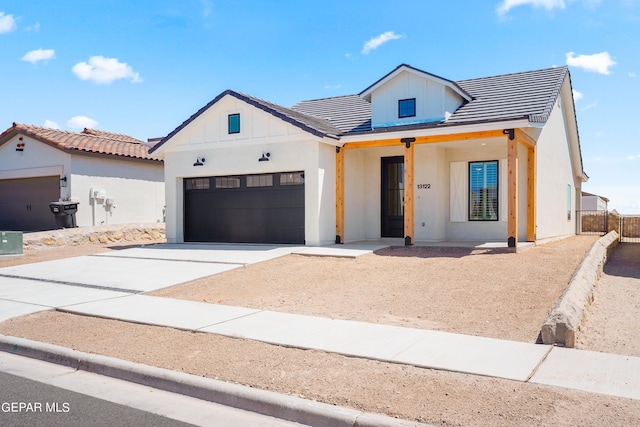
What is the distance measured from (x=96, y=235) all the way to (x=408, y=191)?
41.1 ft

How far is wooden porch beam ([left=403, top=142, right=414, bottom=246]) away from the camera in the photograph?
1488 cm

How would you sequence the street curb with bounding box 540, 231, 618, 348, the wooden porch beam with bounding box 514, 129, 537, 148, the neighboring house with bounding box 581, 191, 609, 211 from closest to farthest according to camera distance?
the street curb with bounding box 540, 231, 618, 348, the wooden porch beam with bounding box 514, 129, 537, 148, the neighboring house with bounding box 581, 191, 609, 211

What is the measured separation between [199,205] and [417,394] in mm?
14629

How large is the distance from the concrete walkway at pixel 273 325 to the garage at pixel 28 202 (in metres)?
9.45

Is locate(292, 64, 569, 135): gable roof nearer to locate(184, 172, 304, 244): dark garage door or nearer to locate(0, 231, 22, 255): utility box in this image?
locate(184, 172, 304, 244): dark garage door

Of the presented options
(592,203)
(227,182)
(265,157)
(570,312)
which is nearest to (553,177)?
(265,157)

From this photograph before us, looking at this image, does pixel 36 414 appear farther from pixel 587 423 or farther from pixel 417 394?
pixel 587 423

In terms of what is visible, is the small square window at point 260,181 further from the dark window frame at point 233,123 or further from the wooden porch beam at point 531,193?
the wooden porch beam at point 531,193

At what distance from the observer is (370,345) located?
6.43m

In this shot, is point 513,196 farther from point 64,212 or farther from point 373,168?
point 64,212

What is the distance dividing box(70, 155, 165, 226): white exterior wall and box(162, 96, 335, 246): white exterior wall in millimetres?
4960

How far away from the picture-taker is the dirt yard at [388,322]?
15.1 ft

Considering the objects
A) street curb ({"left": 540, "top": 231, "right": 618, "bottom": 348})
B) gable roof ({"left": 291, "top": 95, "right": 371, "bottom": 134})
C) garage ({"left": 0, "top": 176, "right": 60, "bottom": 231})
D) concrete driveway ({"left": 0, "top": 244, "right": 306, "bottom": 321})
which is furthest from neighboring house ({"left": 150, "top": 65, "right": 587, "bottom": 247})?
garage ({"left": 0, "top": 176, "right": 60, "bottom": 231})

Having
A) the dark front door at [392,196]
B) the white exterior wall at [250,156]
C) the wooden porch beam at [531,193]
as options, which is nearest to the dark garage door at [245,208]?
the white exterior wall at [250,156]
